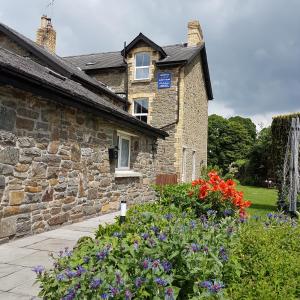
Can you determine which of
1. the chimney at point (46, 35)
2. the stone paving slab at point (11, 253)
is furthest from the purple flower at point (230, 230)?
the chimney at point (46, 35)

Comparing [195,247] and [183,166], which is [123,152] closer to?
[195,247]

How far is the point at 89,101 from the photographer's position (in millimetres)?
7617

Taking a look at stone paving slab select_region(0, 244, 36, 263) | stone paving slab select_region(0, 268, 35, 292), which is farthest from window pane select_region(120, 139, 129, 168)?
stone paving slab select_region(0, 268, 35, 292)

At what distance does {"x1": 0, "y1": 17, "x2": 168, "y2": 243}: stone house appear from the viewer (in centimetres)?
579

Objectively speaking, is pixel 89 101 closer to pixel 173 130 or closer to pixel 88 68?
pixel 173 130

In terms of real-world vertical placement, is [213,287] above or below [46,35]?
below

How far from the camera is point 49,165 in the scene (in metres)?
6.84

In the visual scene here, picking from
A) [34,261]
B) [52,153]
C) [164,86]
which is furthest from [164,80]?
[34,261]

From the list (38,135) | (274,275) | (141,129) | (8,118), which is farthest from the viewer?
(141,129)

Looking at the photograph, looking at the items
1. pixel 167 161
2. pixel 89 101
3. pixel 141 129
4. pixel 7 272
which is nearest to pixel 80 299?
pixel 7 272

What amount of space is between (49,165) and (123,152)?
4.32 meters

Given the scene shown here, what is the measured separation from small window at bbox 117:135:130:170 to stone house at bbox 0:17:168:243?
32 mm

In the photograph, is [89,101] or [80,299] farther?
[89,101]

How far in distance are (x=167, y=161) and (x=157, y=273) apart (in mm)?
15548
